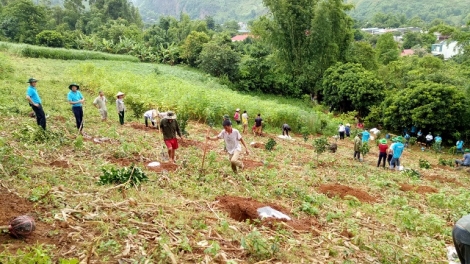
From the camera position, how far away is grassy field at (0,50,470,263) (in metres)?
4.33

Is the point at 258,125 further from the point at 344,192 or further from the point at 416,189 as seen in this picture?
the point at 344,192

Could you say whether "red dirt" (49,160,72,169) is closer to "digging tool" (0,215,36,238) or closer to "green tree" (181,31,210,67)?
"digging tool" (0,215,36,238)

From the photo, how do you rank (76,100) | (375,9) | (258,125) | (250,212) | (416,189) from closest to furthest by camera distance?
(250,212) < (416,189) < (76,100) < (258,125) < (375,9)

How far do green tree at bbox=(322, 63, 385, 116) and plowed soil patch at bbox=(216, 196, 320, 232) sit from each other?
22993 millimetres

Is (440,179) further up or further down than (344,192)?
further down

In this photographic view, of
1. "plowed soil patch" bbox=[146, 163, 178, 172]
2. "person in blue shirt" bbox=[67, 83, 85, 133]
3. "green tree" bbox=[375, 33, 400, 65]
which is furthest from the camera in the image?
"green tree" bbox=[375, 33, 400, 65]

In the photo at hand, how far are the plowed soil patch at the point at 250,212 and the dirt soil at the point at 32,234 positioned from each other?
2556 mm

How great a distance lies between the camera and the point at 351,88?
28.1 metres

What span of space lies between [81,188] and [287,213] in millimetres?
3502

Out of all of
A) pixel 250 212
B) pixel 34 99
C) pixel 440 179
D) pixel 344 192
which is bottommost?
pixel 440 179

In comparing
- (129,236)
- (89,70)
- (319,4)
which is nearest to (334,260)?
(129,236)

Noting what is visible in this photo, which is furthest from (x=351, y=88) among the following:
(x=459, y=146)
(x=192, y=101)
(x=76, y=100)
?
(x=76, y=100)

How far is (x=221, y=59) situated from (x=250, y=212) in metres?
33.4

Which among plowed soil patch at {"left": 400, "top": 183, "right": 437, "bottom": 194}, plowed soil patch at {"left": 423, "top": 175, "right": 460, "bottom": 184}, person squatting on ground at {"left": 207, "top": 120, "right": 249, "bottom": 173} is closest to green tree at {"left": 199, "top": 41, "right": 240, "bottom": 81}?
plowed soil patch at {"left": 423, "top": 175, "right": 460, "bottom": 184}
